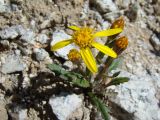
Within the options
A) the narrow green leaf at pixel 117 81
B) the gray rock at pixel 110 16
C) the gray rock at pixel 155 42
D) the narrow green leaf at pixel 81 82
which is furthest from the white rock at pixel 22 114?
the gray rock at pixel 155 42

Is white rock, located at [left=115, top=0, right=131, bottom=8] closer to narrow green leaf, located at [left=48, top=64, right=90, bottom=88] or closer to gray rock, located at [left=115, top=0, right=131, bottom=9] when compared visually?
gray rock, located at [left=115, top=0, right=131, bottom=9]

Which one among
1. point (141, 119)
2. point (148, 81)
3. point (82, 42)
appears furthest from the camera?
point (148, 81)

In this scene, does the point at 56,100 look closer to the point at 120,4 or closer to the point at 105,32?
the point at 105,32

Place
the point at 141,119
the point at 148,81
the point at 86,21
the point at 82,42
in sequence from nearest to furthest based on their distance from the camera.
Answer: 1. the point at 82,42
2. the point at 141,119
3. the point at 148,81
4. the point at 86,21

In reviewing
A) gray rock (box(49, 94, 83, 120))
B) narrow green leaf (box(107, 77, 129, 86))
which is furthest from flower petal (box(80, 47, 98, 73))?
gray rock (box(49, 94, 83, 120))

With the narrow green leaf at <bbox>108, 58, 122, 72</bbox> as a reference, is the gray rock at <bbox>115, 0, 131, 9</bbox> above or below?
above

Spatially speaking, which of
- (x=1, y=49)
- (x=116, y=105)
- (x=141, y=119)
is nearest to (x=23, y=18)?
(x=1, y=49)

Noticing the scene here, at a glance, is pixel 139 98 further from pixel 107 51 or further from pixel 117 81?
pixel 107 51
